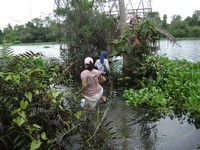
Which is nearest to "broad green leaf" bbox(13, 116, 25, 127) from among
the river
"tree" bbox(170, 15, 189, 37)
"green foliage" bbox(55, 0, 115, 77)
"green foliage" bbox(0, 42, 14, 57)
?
"green foliage" bbox(0, 42, 14, 57)

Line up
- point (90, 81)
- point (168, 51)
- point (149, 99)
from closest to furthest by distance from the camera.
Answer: point (90, 81) → point (149, 99) → point (168, 51)

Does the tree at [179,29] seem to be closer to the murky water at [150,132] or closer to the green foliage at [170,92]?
the green foliage at [170,92]

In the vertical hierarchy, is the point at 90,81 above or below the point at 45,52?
above

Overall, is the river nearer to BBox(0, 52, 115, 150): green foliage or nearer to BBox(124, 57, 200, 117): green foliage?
BBox(124, 57, 200, 117): green foliage

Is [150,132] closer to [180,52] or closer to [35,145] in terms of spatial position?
[35,145]

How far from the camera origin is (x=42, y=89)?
3.71 m

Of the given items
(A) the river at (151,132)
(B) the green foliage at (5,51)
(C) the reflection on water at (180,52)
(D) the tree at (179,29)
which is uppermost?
(D) the tree at (179,29)

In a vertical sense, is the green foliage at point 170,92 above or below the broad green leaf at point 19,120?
below

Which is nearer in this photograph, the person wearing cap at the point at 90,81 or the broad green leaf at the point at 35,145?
the broad green leaf at the point at 35,145

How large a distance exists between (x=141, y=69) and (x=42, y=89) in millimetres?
5970

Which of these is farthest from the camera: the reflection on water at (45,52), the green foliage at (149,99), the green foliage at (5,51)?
the green foliage at (149,99)

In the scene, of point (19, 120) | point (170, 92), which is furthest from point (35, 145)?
point (170, 92)

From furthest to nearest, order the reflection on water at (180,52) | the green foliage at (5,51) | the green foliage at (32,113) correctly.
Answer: the reflection on water at (180,52) < the green foliage at (5,51) < the green foliage at (32,113)

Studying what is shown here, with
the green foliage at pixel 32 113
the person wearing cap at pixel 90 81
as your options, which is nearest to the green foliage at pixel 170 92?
the person wearing cap at pixel 90 81
